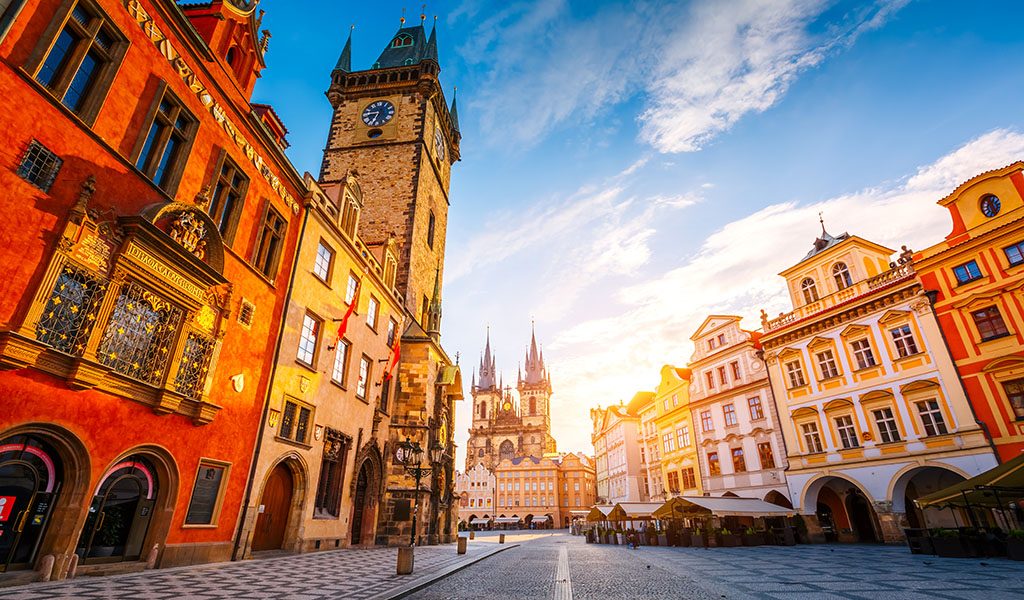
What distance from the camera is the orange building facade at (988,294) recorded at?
18.0m

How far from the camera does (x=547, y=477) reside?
89.3m

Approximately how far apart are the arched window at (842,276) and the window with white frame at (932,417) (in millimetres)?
7057

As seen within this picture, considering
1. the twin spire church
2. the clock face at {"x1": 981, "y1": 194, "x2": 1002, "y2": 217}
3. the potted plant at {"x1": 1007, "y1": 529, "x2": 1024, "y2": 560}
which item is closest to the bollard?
the potted plant at {"x1": 1007, "y1": 529, "x2": 1024, "y2": 560}

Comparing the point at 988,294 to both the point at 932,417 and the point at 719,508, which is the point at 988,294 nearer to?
the point at 932,417

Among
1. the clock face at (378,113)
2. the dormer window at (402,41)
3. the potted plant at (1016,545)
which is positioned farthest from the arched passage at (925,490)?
the dormer window at (402,41)

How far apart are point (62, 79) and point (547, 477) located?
90603mm

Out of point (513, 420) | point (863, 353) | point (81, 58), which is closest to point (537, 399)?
point (513, 420)

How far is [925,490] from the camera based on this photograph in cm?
2155

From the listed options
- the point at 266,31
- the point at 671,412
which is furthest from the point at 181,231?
the point at 671,412

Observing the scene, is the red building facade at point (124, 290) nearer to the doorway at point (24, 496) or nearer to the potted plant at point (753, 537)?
the doorway at point (24, 496)

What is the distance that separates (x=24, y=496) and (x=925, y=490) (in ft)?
102

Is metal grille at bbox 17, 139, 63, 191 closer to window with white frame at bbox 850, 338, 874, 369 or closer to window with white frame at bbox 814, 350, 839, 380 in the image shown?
window with white frame at bbox 850, 338, 874, 369

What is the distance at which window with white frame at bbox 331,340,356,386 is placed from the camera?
1775 centimetres

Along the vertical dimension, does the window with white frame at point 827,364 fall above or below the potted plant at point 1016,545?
above
